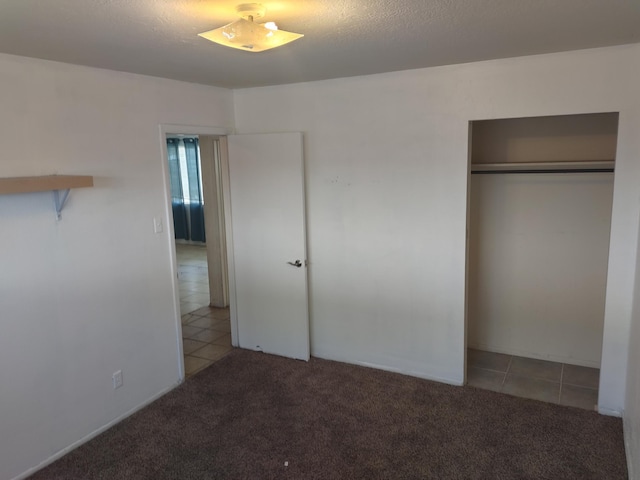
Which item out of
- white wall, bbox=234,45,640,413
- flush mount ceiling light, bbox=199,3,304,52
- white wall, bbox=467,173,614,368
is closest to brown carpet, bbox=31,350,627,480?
white wall, bbox=234,45,640,413

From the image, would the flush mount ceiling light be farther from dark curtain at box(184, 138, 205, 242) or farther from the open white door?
dark curtain at box(184, 138, 205, 242)

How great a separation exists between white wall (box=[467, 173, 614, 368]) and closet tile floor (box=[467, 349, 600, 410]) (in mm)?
135

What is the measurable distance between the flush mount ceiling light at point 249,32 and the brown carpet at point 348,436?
2284mm

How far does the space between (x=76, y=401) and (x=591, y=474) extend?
3099 millimetres

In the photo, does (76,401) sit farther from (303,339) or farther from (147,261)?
(303,339)

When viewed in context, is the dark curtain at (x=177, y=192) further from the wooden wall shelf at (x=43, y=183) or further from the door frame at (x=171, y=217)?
the wooden wall shelf at (x=43, y=183)

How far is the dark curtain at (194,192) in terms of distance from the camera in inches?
343

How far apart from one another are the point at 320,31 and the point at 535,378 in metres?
3.09

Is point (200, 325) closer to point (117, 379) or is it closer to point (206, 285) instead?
point (206, 285)

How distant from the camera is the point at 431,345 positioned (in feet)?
12.1

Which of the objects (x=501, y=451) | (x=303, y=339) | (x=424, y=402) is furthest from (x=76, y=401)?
(x=501, y=451)

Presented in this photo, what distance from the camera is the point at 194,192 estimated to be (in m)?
8.99

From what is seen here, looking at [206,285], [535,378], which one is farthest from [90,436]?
[206,285]

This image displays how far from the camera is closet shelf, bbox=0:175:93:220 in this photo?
2.36m
